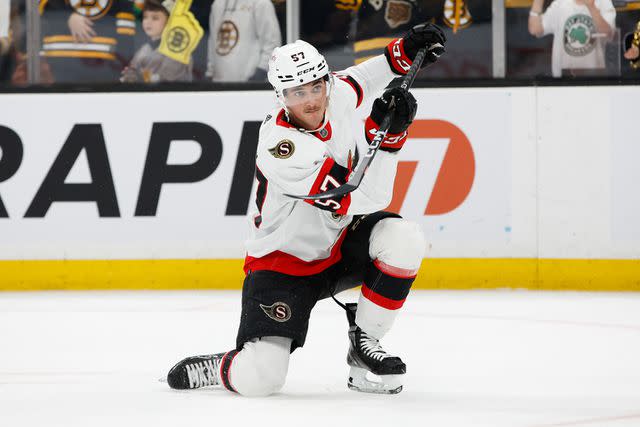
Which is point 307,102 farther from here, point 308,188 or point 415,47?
point 415,47

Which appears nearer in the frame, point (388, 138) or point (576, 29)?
point (388, 138)

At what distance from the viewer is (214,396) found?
271 centimetres

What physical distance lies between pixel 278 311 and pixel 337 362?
52cm

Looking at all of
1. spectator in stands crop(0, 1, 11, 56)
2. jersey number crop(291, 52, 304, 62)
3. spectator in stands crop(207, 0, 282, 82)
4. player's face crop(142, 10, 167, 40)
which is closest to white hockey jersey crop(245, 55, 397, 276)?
jersey number crop(291, 52, 304, 62)

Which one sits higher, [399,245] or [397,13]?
[399,245]

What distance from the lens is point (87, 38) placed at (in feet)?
17.6

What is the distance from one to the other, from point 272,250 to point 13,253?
2709mm

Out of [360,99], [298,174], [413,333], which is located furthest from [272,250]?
[413,333]

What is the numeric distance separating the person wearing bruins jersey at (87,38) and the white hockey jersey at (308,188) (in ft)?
8.41

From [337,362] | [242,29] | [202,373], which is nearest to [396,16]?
[242,29]

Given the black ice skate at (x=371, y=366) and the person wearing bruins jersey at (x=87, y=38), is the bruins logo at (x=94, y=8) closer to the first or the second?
the person wearing bruins jersey at (x=87, y=38)

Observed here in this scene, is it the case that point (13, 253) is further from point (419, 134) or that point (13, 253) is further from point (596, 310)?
point (596, 310)

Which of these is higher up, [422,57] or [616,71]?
[422,57]

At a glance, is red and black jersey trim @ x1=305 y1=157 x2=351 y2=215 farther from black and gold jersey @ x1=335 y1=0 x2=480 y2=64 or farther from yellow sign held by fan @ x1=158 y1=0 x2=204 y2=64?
yellow sign held by fan @ x1=158 y1=0 x2=204 y2=64
